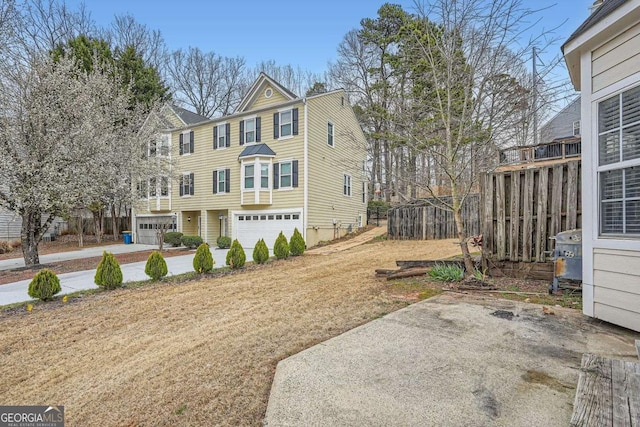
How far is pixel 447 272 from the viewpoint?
6270 mm

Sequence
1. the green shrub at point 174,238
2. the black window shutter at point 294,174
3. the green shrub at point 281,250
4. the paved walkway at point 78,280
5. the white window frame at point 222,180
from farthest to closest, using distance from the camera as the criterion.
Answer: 1. the green shrub at point 174,238
2. the white window frame at point 222,180
3. the black window shutter at point 294,174
4. the green shrub at point 281,250
5. the paved walkway at point 78,280

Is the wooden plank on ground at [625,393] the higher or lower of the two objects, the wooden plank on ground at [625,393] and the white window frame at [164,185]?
the lower

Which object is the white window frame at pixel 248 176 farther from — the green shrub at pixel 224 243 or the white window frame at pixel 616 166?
the white window frame at pixel 616 166

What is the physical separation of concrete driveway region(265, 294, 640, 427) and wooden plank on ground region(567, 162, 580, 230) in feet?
6.89

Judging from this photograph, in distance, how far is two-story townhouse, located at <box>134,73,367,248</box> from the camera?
14.7 m

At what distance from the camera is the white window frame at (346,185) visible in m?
17.8

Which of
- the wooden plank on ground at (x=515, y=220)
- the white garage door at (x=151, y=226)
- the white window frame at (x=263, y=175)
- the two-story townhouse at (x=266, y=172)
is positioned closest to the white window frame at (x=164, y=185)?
the two-story townhouse at (x=266, y=172)

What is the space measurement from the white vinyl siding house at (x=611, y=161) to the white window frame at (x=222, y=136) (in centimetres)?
1537

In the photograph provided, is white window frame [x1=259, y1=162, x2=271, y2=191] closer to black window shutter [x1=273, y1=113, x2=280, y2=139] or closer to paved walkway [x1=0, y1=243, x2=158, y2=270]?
black window shutter [x1=273, y1=113, x2=280, y2=139]

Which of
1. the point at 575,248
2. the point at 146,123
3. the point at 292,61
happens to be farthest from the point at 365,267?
the point at 292,61

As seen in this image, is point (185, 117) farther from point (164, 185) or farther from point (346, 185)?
point (346, 185)

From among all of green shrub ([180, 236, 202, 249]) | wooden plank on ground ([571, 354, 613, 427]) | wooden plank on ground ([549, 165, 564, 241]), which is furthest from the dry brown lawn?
green shrub ([180, 236, 202, 249])

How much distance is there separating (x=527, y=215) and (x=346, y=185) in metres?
12.6

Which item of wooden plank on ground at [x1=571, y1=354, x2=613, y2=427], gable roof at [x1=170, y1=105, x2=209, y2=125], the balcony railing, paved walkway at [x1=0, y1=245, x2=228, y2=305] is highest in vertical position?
gable roof at [x1=170, y1=105, x2=209, y2=125]
